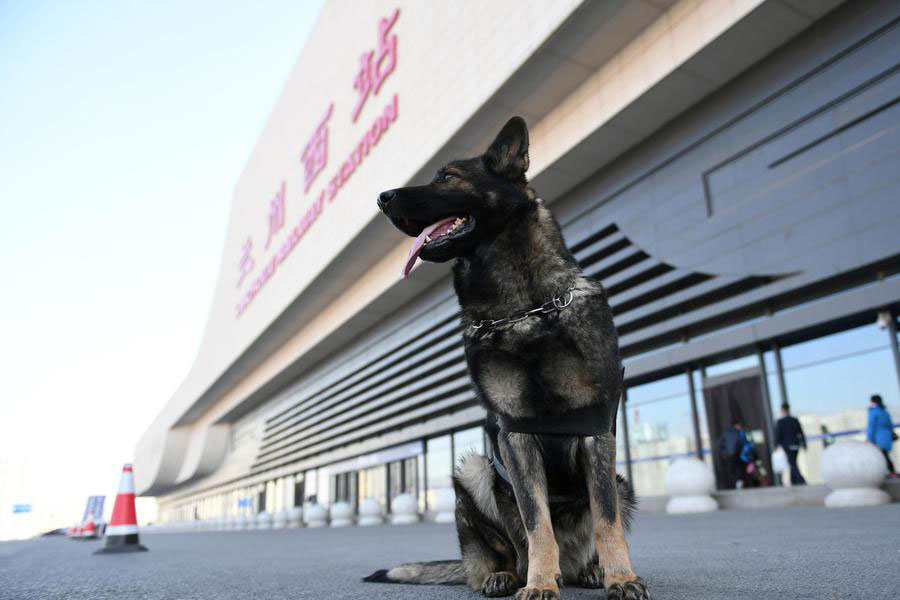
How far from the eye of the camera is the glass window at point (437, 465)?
2195 centimetres

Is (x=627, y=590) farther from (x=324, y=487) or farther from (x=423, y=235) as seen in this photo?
(x=324, y=487)

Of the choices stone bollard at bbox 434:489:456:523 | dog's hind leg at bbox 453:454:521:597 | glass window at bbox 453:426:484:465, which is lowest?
stone bollard at bbox 434:489:456:523

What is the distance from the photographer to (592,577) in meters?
2.53

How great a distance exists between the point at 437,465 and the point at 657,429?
990cm

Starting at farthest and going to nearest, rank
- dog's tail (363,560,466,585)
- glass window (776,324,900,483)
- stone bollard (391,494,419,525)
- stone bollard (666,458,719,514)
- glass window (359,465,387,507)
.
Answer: glass window (359,465,387,507)
stone bollard (391,494,419,525)
stone bollard (666,458,719,514)
glass window (776,324,900,483)
dog's tail (363,560,466,585)

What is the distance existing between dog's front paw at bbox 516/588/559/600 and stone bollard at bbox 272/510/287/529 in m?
27.9

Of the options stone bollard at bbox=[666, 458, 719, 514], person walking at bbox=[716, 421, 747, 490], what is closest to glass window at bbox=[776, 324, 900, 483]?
person walking at bbox=[716, 421, 747, 490]

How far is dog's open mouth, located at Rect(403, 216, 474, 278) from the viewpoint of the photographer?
94.7 inches

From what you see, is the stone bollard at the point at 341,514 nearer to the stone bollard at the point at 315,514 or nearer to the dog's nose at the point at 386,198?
the stone bollard at the point at 315,514

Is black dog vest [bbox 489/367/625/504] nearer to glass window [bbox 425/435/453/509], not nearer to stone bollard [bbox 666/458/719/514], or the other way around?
stone bollard [bbox 666/458/719/514]

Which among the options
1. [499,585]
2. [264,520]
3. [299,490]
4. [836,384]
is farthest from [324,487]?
[499,585]

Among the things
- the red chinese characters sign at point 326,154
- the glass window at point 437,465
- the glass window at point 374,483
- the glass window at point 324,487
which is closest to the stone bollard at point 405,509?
the glass window at point 437,465

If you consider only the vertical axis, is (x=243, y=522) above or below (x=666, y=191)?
below

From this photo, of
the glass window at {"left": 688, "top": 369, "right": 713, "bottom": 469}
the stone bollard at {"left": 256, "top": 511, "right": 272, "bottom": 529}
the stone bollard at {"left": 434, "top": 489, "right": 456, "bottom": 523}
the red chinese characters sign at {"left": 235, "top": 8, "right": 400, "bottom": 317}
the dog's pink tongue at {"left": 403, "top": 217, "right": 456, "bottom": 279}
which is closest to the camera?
the dog's pink tongue at {"left": 403, "top": 217, "right": 456, "bottom": 279}
